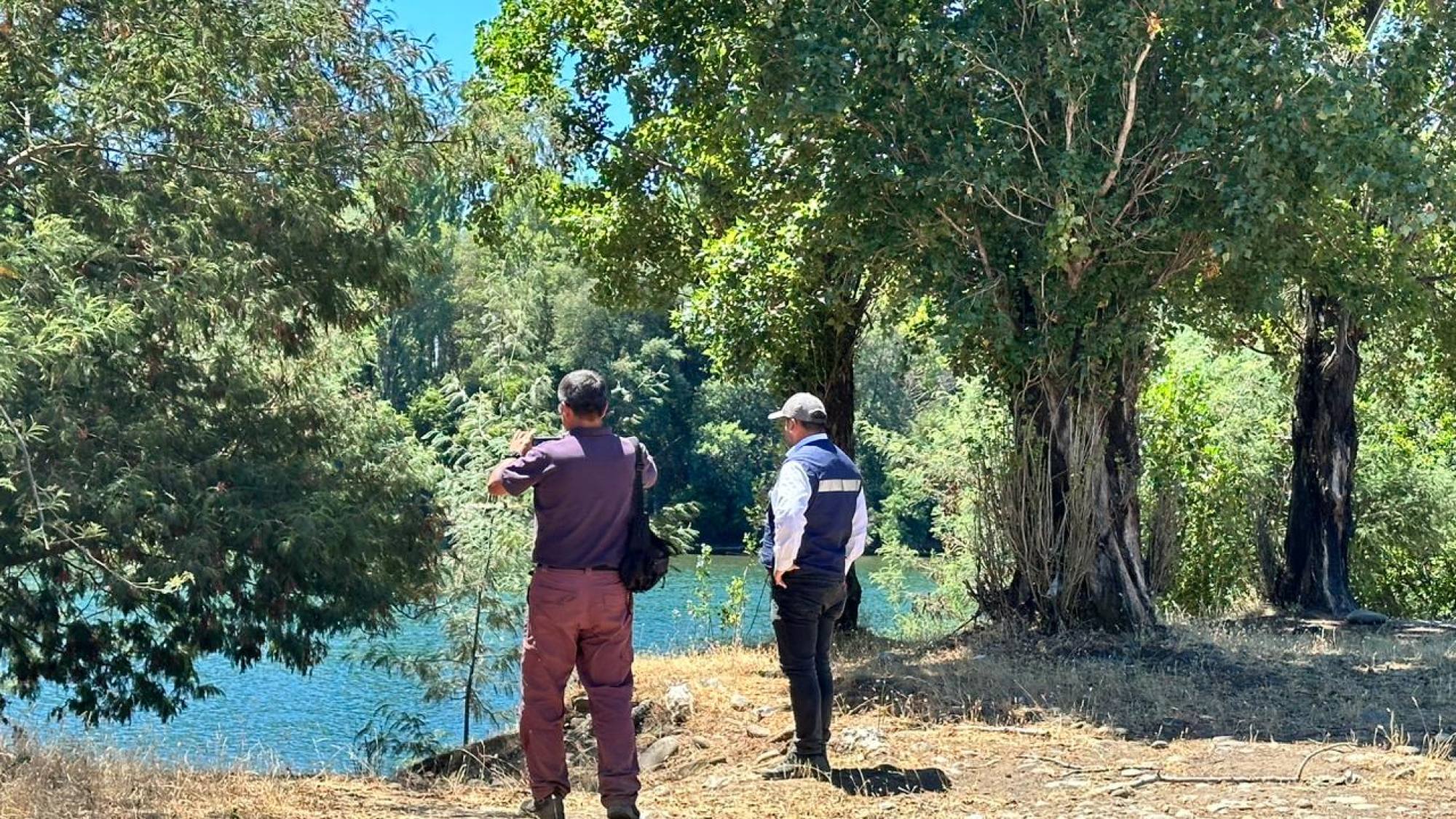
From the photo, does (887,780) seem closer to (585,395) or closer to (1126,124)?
(585,395)

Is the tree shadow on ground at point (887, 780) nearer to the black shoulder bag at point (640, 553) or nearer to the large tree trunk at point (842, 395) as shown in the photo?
the black shoulder bag at point (640, 553)

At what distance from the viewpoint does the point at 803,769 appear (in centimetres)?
773

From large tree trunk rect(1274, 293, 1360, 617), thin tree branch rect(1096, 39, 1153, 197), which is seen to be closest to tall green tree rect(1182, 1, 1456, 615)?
large tree trunk rect(1274, 293, 1360, 617)

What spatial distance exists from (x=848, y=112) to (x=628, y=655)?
5.70 metres

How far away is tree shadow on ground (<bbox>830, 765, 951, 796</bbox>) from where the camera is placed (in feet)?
24.6

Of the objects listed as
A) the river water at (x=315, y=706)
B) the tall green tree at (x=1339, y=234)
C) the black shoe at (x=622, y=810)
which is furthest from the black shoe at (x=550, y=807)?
the tall green tree at (x=1339, y=234)

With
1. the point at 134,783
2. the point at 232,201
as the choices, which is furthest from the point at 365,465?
the point at 134,783

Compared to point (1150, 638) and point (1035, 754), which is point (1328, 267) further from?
point (1035, 754)

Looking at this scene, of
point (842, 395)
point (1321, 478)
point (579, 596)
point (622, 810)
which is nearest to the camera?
point (579, 596)

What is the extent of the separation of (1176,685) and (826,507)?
12.0ft

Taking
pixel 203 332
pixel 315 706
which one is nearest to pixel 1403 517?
pixel 315 706

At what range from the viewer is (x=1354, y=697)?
9.68m

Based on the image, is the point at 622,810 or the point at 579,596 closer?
the point at 579,596

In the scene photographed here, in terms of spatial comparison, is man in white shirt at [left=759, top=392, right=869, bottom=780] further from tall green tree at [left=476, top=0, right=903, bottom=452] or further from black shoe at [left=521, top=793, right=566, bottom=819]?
tall green tree at [left=476, top=0, right=903, bottom=452]
